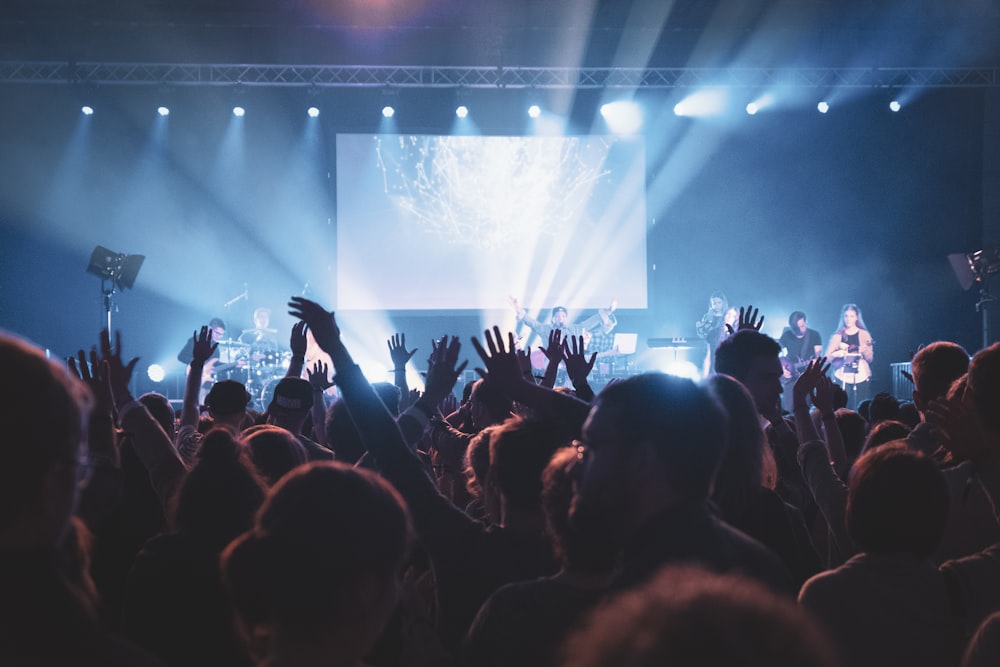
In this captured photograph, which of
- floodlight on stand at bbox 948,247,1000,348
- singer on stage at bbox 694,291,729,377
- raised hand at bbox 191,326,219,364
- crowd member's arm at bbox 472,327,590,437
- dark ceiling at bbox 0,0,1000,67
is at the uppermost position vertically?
dark ceiling at bbox 0,0,1000,67

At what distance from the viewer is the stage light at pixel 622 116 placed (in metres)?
13.7

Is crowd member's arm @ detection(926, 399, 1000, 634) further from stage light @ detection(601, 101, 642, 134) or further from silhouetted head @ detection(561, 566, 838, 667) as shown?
stage light @ detection(601, 101, 642, 134)

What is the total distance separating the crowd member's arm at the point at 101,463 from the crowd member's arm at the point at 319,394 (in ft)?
6.17

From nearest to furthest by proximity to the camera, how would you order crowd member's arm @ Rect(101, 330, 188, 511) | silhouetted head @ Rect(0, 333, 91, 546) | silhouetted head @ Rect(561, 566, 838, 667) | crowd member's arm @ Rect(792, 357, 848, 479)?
silhouetted head @ Rect(561, 566, 838, 667)
silhouetted head @ Rect(0, 333, 91, 546)
crowd member's arm @ Rect(101, 330, 188, 511)
crowd member's arm @ Rect(792, 357, 848, 479)

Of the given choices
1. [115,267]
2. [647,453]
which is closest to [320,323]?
[647,453]

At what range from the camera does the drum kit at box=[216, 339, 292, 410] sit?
12.2 meters

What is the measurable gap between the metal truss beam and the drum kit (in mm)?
3511

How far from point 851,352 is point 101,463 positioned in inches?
433

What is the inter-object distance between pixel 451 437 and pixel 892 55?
11.9m

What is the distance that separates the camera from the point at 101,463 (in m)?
2.48

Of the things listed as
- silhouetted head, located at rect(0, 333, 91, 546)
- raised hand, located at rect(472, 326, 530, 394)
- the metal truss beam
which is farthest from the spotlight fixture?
silhouetted head, located at rect(0, 333, 91, 546)

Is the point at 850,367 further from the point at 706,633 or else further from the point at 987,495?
the point at 706,633

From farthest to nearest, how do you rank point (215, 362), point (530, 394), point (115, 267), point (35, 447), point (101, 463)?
point (215, 362) → point (115, 267) → point (530, 394) → point (101, 463) → point (35, 447)

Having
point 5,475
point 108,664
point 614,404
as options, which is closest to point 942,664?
point 614,404
